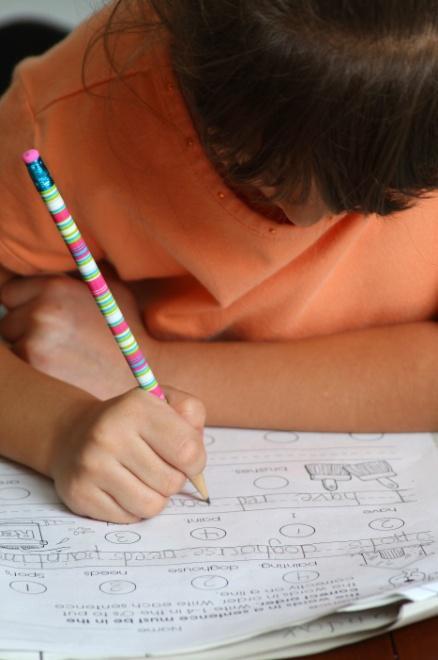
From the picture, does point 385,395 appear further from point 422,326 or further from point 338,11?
point 338,11

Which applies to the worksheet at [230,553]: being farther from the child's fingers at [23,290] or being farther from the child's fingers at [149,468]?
the child's fingers at [23,290]

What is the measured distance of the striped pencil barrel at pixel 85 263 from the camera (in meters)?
0.55

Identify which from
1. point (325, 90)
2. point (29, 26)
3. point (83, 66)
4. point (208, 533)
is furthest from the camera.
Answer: point (29, 26)

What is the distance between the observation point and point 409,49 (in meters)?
0.50

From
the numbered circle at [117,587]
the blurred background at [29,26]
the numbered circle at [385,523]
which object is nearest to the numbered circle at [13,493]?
the numbered circle at [117,587]

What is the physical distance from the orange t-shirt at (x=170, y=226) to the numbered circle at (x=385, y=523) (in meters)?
0.21

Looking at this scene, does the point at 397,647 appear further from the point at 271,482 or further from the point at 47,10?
the point at 47,10

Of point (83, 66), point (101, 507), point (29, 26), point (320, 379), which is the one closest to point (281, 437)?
point (320, 379)

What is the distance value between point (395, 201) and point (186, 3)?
15 centimetres

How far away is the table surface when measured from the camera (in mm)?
515

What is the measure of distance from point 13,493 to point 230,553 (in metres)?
0.14

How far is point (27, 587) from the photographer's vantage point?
552mm

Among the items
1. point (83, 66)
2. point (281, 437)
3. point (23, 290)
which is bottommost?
point (281, 437)

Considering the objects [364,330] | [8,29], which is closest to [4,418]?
[364,330]
